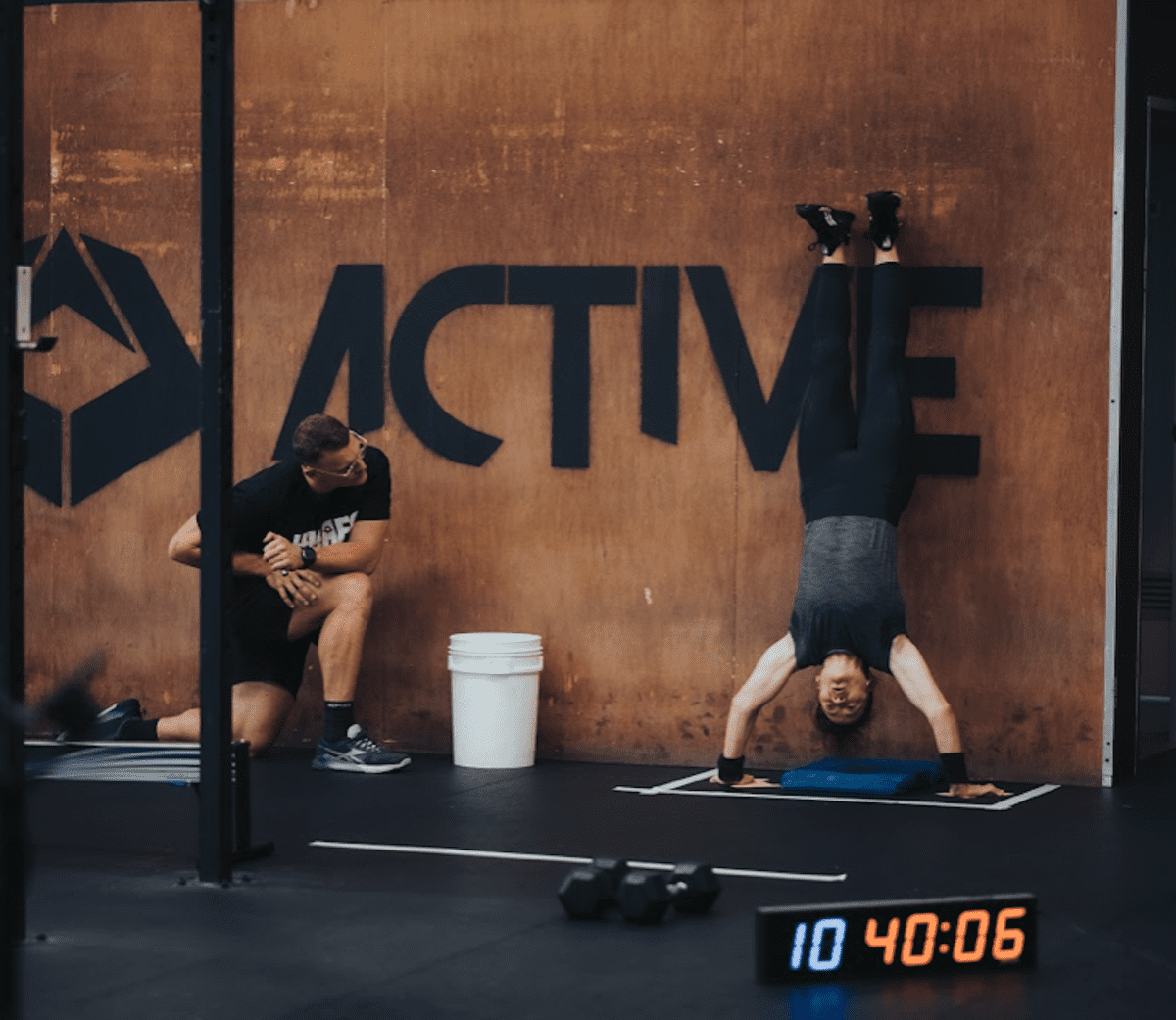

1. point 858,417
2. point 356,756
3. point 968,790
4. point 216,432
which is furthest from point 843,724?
point 216,432

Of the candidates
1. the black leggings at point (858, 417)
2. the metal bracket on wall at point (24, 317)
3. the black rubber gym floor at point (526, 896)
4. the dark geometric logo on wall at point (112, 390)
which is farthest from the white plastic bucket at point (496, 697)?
the metal bracket on wall at point (24, 317)

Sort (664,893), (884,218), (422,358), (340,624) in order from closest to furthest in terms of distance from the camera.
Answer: (664,893) → (884,218) → (340,624) → (422,358)

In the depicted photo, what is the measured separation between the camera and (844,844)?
6.73 meters

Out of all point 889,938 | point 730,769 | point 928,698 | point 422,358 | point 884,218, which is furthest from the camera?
point 422,358

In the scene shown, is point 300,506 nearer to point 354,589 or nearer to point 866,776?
point 354,589

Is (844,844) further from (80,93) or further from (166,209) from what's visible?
(80,93)

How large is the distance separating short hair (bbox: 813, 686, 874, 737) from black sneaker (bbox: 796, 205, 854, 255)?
5.59ft

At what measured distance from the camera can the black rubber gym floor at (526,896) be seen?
15.7 feet

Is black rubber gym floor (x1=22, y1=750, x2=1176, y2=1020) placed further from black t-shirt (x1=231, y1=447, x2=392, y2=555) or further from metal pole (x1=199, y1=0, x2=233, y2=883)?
black t-shirt (x1=231, y1=447, x2=392, y2=555)

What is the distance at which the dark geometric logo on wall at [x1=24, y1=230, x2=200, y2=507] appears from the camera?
9.04m

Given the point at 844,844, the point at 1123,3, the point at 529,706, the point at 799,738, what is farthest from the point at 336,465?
the point at 1123,3

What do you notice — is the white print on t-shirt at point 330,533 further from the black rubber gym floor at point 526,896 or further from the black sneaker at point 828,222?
the black sneaker at point 828,222

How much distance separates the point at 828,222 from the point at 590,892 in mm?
3385

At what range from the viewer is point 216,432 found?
591cm
